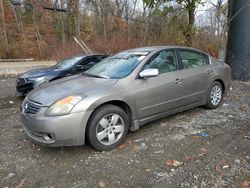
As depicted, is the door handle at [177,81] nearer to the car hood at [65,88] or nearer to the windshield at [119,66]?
the windshield at [119,66]

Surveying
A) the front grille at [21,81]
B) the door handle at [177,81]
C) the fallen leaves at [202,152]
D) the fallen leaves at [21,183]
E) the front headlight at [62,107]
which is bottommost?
the fallen leaves at [21,183]

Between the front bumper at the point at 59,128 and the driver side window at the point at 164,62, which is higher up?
the driver side window at the point at 164,62

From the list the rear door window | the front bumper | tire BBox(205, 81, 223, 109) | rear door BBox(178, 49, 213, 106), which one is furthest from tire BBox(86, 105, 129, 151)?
tire BBox(205, 81, 223, 109)

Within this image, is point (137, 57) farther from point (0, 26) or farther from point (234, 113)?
point (0, 26)

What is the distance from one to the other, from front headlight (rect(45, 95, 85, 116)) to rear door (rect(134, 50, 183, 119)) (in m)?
1.11

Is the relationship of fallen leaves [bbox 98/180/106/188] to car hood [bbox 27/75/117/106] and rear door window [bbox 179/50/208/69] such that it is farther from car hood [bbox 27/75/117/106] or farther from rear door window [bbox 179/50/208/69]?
rear door window [bbox 179/50/208/69]

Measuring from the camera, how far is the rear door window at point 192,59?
4.98 metres

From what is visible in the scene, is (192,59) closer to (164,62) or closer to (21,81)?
(164,62)

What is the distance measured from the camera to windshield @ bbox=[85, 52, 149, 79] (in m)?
4.28

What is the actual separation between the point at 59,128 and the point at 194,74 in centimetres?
298

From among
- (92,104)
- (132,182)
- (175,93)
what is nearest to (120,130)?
(92,104)

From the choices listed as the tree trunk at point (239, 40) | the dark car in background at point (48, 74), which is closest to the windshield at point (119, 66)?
the dark car in background at point (48, 74)

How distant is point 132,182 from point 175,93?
7.07 ft

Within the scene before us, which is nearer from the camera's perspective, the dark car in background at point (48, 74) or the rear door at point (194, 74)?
the rear door at point (194, 74)
